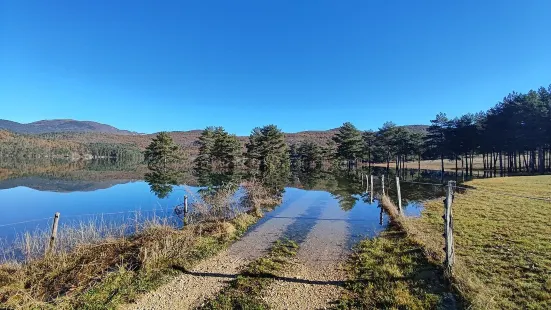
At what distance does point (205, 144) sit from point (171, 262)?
65932mm

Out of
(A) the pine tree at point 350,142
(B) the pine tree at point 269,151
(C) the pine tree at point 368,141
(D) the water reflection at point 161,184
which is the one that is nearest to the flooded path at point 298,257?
(D) the water reflection at point 161,184

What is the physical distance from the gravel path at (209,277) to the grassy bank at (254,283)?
11.5 inches

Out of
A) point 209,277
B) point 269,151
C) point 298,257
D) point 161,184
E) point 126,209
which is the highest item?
point 269,151

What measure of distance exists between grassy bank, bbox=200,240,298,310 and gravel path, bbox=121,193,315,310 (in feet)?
0.96

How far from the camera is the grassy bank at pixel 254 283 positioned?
20.8 ft

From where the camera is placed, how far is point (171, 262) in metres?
8.65

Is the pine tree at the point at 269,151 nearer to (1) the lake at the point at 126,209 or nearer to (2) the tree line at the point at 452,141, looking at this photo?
(2) the tree line at the point at 452,141

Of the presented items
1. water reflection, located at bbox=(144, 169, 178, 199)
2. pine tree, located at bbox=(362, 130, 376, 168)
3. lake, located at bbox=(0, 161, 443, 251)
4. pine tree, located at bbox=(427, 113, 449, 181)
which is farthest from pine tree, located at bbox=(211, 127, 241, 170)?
pine tree, located at bbox=(427, 113, 449, 181)

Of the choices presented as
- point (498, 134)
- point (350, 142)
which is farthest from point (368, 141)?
point (498, 134)

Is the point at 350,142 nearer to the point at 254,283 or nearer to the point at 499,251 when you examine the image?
the point at 499,251

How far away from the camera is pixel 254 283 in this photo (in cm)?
744

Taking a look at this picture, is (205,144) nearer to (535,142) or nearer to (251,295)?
(535,142)

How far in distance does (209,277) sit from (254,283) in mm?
1307

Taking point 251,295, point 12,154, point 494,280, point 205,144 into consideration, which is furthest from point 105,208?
point 12,154
